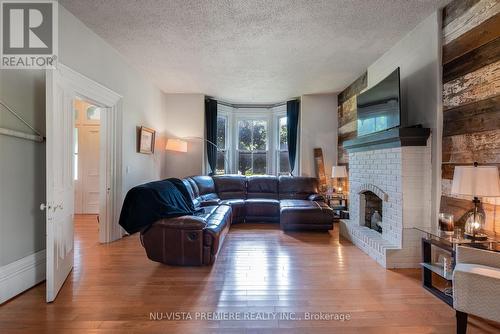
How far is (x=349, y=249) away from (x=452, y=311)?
150 cm

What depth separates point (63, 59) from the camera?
8.86ft

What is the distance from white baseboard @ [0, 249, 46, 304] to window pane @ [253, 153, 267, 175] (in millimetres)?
4881

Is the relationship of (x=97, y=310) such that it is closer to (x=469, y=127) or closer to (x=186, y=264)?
(x=186, y=264)

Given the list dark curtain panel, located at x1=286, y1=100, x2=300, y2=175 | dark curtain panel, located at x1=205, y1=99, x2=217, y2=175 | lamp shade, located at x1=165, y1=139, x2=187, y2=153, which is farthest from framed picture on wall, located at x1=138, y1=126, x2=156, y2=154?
dark curtain panel, located at x1=286, y1=100, x2=300, y2=175

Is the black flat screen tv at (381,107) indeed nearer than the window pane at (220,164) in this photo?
Yes

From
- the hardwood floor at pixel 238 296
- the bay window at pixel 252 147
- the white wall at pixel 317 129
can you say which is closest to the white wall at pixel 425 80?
the hardwood floor at pixel 238 296

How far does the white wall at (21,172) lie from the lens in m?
2.21

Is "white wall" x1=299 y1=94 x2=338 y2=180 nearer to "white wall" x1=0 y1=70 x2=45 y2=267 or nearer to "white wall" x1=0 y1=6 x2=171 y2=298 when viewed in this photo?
"white wall" x1=0 y1=6 x2=171 y2=298

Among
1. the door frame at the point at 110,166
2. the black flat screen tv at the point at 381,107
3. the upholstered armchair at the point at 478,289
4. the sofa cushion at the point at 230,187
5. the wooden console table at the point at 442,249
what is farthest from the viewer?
the sofa cushion at the point at 230,187

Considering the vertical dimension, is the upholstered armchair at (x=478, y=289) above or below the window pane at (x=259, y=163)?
below

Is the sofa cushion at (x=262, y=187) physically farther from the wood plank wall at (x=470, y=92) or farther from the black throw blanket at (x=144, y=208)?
the wood plank wall at (x=470, y=92)

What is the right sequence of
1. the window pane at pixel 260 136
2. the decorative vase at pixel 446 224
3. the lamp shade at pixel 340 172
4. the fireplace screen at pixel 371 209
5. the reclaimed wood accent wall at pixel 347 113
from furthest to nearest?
the window pane at pixel 260 136 < the lamp shade at pixel 340 172 < the reclaimed wood accent wall at pixel 347 113 < the fireplace screen at pixel 371 209 < the decorative vase at pixel 446 224

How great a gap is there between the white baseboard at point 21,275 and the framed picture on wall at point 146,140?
7.57 ft

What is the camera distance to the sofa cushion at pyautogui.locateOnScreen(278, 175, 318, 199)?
18.6 ft
